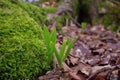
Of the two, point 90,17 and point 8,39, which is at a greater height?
point 8,39

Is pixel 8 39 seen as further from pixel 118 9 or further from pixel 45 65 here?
pixel 118 9

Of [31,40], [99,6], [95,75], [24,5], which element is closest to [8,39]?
[31,40]

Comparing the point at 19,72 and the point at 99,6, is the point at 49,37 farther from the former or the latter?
the point at 99,6

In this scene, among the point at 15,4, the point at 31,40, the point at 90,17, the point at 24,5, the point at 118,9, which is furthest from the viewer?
the point at 90,17

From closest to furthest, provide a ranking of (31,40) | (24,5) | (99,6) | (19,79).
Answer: (19,79), (31,40), (24,5), (99,6)

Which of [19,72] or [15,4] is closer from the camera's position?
[19,72]

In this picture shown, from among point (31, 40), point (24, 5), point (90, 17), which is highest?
point (24, 5)
